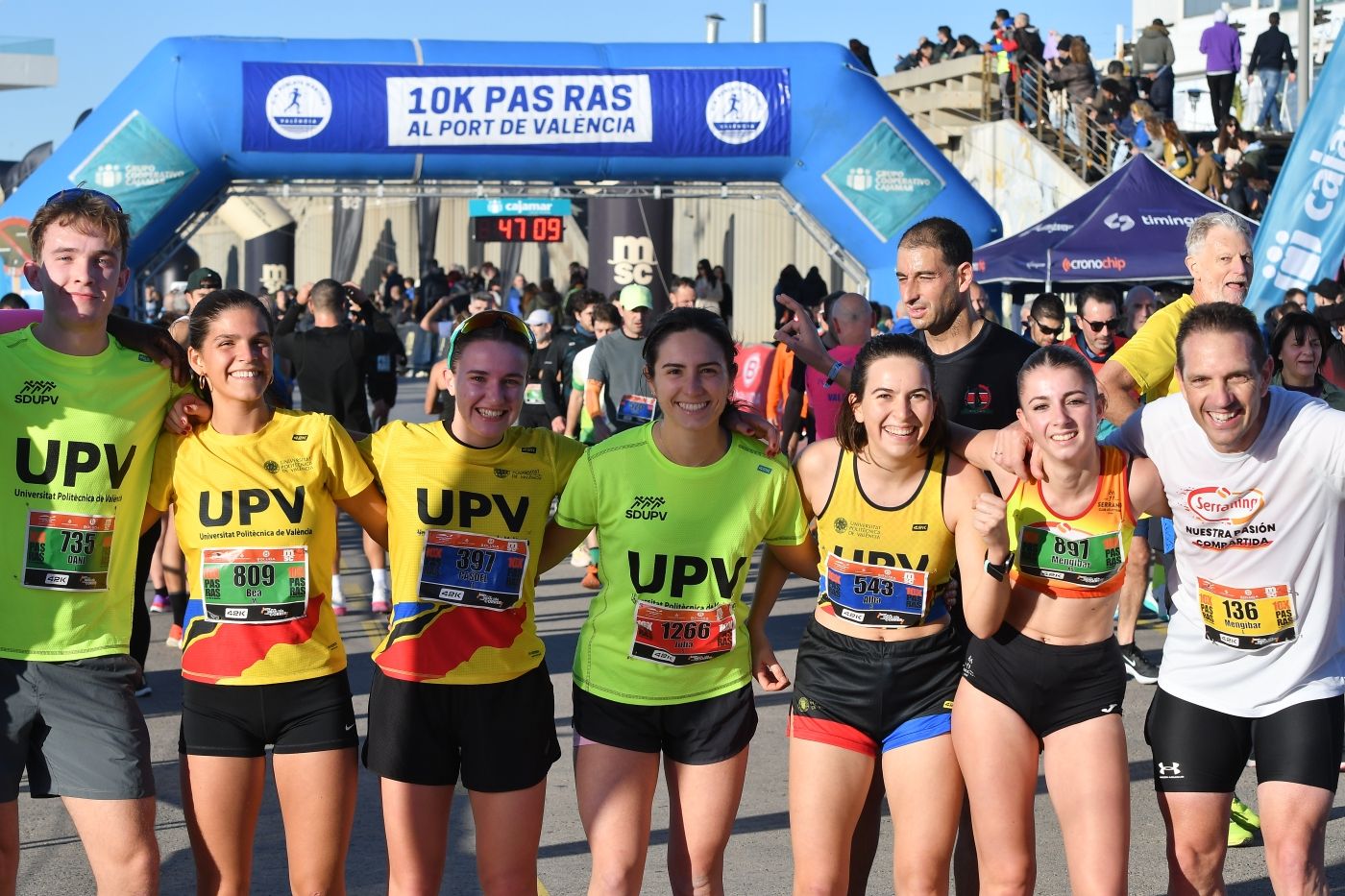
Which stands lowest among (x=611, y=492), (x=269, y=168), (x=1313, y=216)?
(x=611, y=492)

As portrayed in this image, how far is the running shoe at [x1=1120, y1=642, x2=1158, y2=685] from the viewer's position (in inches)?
296

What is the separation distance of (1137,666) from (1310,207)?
17.5 feet

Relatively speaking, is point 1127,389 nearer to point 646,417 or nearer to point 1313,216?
point 646,417

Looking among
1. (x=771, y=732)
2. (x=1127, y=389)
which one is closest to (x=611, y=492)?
(x=1127, y=389)

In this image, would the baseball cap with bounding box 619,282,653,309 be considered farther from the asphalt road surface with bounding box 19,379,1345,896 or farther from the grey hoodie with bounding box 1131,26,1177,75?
the grey hoodie with bounding box 1131,26,1177,75

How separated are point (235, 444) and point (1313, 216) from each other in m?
9.67

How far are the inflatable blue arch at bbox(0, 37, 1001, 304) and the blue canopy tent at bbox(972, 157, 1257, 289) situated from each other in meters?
1.58

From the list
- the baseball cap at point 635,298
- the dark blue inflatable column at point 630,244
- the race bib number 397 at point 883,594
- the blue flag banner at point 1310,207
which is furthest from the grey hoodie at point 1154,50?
the race bib number 397 at point 883,594

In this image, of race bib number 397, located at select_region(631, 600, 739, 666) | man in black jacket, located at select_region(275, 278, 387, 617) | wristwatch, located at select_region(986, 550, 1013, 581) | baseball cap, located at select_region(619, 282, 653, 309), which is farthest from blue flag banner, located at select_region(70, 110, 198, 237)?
wristwatch, located at select_region(986, 550, 1013, 581)

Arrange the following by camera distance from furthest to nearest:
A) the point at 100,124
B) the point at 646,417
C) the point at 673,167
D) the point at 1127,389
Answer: the point at 673,167 < the point at 100,124 < the point at 646,417 < the point at 1127,389

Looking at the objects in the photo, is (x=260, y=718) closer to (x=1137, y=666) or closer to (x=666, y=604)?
(x=666, y=604)

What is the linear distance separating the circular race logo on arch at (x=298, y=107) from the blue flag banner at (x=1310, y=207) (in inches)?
347

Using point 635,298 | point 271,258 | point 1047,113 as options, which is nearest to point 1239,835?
point 635,298

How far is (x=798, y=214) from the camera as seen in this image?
16594mm
